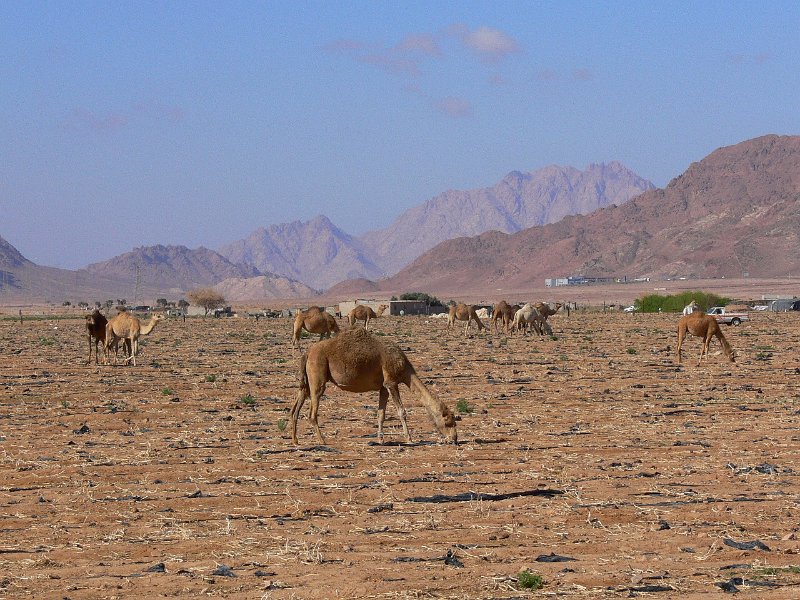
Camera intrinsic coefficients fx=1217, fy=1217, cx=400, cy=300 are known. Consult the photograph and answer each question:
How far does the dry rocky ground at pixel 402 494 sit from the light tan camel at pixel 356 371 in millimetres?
542

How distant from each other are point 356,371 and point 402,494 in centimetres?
428

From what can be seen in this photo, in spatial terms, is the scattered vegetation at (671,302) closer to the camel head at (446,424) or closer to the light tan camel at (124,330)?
the light tan camel at (124,330)

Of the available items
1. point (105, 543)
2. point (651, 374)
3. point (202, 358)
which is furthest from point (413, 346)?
point (105, 543)

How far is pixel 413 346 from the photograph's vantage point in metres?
43.4

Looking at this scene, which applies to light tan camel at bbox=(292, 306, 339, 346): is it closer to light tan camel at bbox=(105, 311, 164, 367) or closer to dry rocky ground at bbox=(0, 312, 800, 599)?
light tan camel at bbox=(105, 311, 164, 367)

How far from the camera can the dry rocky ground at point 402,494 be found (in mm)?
9008

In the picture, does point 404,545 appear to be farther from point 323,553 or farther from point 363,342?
point 363,342

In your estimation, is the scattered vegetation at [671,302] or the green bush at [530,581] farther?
the scattered vegetation at [671,302]

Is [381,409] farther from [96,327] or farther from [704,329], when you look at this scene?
[96,327]

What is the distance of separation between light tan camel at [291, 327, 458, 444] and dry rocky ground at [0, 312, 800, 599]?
54cm

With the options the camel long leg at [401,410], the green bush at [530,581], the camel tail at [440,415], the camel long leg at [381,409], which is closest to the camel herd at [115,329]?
the camel long leg at [381,409]

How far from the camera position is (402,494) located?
12.6 meters

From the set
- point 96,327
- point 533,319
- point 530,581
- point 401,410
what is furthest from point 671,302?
point 530,581

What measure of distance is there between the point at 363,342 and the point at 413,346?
2646 cm
